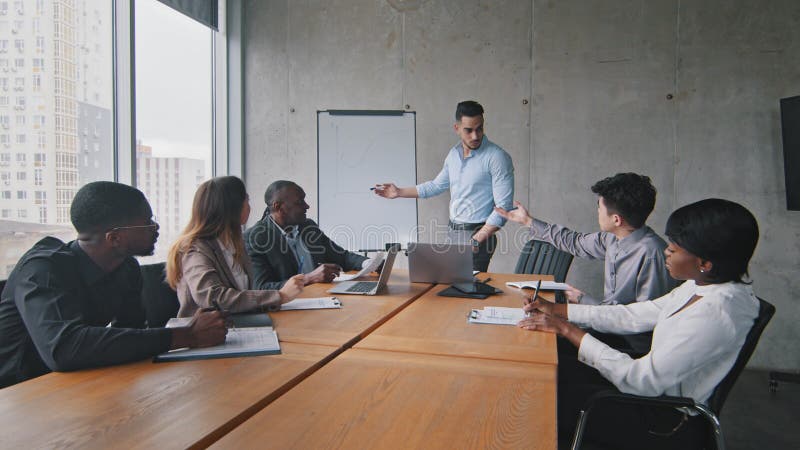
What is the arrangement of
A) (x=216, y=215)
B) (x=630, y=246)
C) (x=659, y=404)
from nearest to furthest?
(x=659, y=404) → (x=216, y=215) → (x=630, y=246)

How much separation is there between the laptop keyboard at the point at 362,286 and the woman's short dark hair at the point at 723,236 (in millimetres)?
1584

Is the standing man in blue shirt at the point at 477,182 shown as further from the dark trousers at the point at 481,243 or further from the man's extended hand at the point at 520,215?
the man's extended hand at the point at 520,215

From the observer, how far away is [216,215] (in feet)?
7.87

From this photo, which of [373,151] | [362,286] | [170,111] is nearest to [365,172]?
[373,151]

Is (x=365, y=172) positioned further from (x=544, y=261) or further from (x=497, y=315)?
(x=497, y=315)

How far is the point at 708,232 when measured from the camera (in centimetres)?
168

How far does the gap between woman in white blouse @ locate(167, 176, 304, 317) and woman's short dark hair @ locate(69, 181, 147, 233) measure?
18.3 inches

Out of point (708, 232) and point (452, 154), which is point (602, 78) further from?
point (708, 232)

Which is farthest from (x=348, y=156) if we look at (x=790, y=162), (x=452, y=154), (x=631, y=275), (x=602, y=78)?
(x=790, y=162)

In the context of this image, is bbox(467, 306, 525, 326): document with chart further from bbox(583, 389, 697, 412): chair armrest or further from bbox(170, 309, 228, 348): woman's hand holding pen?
bbox(170, 309, 228, 348): woman's hand holding pen

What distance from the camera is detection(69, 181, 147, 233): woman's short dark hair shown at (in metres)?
1.76

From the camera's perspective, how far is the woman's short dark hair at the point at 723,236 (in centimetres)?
165

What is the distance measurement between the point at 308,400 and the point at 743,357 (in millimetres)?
1259

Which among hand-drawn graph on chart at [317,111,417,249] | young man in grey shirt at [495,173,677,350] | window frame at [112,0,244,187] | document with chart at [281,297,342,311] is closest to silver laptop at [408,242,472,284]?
young man in grey shirt at [495,173,677,350]
